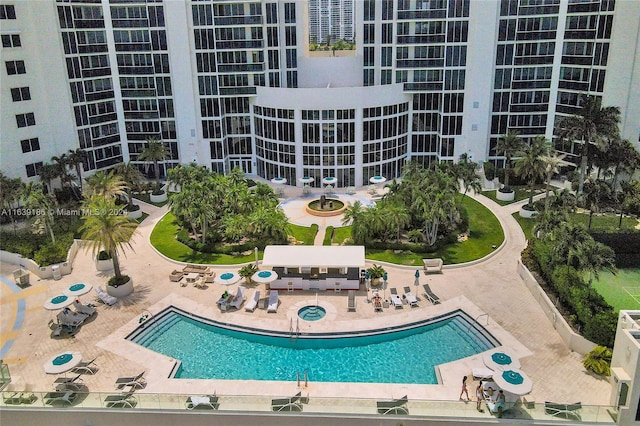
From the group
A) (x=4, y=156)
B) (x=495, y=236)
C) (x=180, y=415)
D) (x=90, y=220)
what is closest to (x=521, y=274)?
(x=495, y=236)

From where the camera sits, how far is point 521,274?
37.4m

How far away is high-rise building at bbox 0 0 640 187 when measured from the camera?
2037 inches

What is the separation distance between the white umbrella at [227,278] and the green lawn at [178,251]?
4.18 m

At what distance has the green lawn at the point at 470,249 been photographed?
40094mm

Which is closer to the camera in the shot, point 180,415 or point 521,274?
point 180,415

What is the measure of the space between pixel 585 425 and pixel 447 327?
400 inches

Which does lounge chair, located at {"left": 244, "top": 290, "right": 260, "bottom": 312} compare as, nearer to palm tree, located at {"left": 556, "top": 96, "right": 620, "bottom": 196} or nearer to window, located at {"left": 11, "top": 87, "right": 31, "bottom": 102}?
palm tree, located at {"left": 556, "top": 96, "right": 620, "bottom": 196}

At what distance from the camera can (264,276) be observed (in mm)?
34688

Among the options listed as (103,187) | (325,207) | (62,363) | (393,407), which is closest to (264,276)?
(62,363)

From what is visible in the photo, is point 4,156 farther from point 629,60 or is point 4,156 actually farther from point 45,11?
point 629,60

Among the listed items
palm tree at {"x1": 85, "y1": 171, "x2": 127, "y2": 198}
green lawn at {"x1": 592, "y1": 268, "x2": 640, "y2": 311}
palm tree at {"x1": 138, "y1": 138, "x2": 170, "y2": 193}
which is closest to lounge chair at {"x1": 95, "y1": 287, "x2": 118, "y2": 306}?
palm tree at {"x1": 85, "y1": 171, "x2": 127, "y2": 198}

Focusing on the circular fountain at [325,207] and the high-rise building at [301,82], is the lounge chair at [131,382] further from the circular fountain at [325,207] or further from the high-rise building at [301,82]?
the high-rise building at [301,82]

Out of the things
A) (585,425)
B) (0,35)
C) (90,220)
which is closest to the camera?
(585,425)

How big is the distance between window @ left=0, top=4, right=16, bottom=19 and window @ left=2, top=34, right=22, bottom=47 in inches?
63.9
